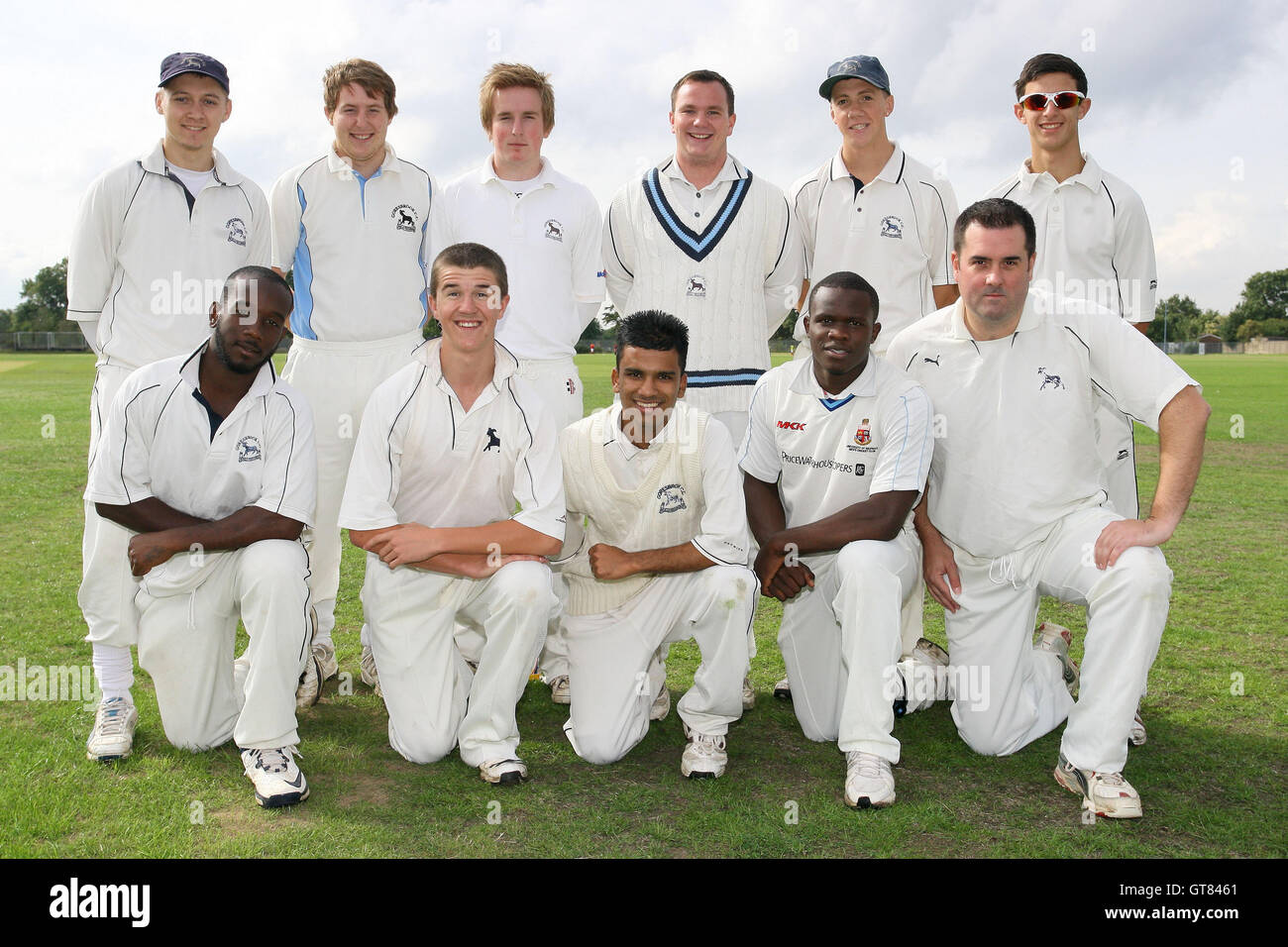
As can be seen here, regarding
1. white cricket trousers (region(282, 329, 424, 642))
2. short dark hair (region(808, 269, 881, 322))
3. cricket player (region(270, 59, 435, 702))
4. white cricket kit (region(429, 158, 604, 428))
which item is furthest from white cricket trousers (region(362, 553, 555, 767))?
short dark hair (region(808, 269, 881, 322))

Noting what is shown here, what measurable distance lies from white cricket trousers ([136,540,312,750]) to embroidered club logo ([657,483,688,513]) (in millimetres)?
1723

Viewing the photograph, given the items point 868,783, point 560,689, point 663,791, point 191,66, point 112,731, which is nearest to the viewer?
point 868,783

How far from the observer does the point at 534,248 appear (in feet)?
19.9

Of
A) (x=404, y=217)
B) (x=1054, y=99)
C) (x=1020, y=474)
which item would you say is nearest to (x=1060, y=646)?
(x=1020, y=474)

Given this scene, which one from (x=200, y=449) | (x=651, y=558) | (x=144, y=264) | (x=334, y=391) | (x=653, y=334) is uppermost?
(x=144, y=264)

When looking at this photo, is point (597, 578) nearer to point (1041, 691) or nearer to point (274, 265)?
point (1041, 691)

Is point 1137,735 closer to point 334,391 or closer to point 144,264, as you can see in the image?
point 334,391

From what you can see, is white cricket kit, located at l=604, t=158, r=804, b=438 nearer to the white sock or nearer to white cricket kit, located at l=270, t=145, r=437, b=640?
white cricket kit, located at l=270, t=145, r=437, b=640

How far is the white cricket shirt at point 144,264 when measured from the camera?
5383mm

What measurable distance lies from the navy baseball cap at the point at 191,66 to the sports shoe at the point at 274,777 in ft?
11.5

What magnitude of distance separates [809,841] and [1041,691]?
6.13 ft

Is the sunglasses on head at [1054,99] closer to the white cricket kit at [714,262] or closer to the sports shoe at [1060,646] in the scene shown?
the white cricket kit at [714,262]

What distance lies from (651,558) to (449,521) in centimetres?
103

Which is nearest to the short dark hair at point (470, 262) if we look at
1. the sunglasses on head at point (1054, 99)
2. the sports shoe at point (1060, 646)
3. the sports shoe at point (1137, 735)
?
the sunglasses on head at point (1054, 99)
